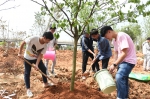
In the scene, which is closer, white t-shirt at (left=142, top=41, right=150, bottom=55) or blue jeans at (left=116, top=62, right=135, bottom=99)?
blue jeans at (left=116, top=62, right=135, bottom=99)

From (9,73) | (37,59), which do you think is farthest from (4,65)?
(37,59)

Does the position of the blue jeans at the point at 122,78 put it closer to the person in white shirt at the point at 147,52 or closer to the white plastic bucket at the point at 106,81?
the white plastic bucket at the point at 106,81

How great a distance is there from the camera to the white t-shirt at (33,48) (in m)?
4.98

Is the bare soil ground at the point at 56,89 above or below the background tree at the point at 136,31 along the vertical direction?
below

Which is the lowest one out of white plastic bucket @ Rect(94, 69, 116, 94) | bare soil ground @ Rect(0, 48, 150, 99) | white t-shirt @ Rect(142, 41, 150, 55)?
bare soil ground @ Rect(0, 48, 150, 99)

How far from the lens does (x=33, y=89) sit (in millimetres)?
5730

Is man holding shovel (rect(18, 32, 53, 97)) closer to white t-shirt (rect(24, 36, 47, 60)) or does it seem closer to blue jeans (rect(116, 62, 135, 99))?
white t-shirt (rect(24, 36, 47, 60))

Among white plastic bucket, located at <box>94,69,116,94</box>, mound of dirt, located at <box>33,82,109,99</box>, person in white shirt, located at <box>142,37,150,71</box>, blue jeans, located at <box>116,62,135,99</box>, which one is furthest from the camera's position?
person in white shirt, located at <box>142,37,150,71</box>

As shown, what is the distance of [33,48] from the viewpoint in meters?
5.12

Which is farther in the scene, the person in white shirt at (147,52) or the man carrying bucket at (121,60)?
the person in white shirt at (147,52)

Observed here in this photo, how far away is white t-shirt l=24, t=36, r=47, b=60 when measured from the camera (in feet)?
16.4

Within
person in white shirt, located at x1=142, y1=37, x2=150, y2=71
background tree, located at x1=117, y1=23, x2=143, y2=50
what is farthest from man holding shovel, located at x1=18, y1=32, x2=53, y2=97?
background tree, located at x1=117, y1=23, x2=143, y2=50

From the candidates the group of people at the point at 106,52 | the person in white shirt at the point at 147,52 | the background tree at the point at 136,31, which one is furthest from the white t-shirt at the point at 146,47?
the background tree at the point at 136,31

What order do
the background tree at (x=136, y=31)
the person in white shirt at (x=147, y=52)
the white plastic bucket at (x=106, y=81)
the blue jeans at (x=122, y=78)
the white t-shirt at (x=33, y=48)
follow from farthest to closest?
the background tree at (x=136, y=31)
the person in white shirt at (x=147, y=52)
the white t-shirt at (x=33, y=48)
the blue jeans at (x=122, y=78)
the white plastic bucket at (x=106, y=81)
